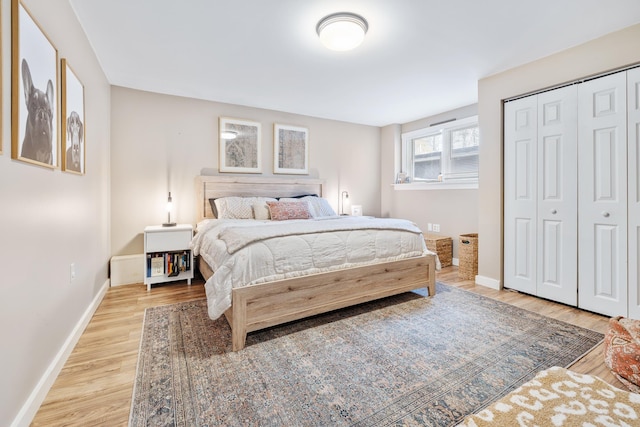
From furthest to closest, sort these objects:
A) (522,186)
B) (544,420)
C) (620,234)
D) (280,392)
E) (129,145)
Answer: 1. (129,145)
2. (522,186)
3. (620,234)
4. (280,392)
5. (544,420)

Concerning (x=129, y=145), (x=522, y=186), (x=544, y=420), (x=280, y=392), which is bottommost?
(x=280, y=392)

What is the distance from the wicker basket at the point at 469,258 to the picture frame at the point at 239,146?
9.64 ft

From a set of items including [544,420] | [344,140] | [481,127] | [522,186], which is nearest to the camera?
[544,420]

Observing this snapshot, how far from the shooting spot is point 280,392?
154cm

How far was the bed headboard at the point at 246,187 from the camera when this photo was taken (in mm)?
3816

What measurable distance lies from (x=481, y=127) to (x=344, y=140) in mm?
2319

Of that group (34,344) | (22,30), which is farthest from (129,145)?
(34,344)

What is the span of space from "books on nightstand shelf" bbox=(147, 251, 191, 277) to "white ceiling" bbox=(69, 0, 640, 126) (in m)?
1.97

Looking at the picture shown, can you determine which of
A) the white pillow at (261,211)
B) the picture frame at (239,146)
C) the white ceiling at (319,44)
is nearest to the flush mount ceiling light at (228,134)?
the picture frame at (239,146)

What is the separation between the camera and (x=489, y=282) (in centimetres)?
324

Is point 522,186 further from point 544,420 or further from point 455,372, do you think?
point 544,420

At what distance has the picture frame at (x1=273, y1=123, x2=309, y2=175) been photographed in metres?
4.41

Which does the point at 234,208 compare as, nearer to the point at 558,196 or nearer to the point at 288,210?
the point at 288,210

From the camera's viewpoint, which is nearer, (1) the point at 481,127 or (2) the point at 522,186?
(2) the point at 522,186
